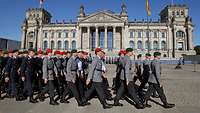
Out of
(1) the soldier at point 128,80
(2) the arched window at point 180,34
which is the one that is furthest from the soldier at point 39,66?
(2) the arched window at point 180,34

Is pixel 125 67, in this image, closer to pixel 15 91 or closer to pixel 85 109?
pixel 85 109

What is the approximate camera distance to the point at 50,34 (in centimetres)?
9394

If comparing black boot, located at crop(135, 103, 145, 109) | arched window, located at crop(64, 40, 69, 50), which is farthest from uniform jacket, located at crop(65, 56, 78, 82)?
arched window, located at crop(64, 40, 69, 50)

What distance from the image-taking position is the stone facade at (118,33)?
8619 centimetres

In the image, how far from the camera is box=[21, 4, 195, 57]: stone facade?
8619cm

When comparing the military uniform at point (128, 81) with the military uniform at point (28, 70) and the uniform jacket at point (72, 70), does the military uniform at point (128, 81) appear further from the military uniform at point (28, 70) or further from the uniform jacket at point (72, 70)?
the military uniform at point (28, 70)

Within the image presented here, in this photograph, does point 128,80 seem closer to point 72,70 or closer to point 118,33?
point 72,70

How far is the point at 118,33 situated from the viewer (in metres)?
88.9

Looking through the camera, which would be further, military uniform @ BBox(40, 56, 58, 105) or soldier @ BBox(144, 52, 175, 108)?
military uniform @ BBox(40, 56, 58, 105)

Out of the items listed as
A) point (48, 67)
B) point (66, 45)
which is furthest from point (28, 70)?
point (66, 45)

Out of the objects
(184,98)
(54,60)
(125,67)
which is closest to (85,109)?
(125,67)

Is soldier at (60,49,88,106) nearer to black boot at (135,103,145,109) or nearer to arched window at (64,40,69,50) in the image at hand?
black boot at (135,103,145,109)

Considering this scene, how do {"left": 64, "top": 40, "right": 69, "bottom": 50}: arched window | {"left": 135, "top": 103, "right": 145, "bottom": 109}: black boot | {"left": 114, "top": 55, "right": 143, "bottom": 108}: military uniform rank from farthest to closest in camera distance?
{"left": 64, "top": 40, "right": 69, "bottom": 50}: arched window, {"left": 114, "top": 55, "right": 143, "bottom": 108}: military uniform, {"left": 135, "top": 103, "right": 145, "bottom": 109}: black boot

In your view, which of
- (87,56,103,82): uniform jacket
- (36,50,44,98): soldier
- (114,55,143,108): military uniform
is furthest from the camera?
(36,50,44,98): soldier
